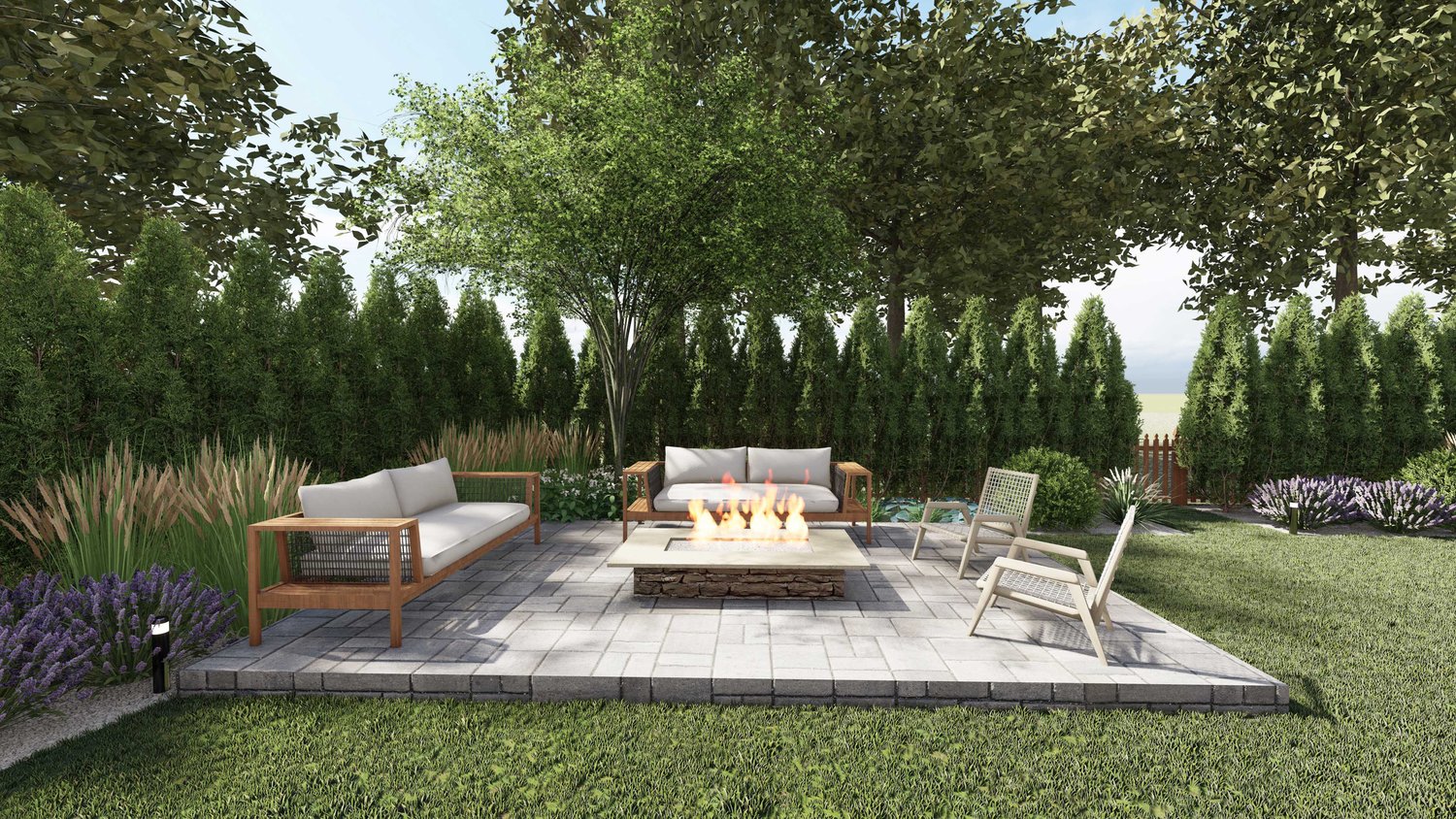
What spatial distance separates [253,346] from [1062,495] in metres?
9.62

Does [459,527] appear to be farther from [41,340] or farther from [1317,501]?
[1317,501]

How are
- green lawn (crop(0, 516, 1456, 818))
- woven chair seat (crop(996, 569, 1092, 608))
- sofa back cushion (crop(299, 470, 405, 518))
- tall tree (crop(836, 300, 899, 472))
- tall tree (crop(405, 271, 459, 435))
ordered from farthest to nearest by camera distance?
tall tree (crop(836, 300, 899, 472))
tall tree (crop(405, 271, 459, 435))
sofa back cushion (crop(299, 470, 405, 518))
woven chair seat (crop(996, 569, 1092, 608))
green lawn (crop(0, 516, 1456, 818))

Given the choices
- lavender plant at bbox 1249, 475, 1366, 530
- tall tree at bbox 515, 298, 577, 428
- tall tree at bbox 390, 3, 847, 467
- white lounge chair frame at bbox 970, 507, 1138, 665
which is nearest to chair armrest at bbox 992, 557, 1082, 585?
white lounge chair frame at bbox 970, 507, 1138, 665

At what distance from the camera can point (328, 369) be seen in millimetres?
7719

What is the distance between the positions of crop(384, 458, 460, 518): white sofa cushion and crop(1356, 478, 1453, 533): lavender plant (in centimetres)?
1166

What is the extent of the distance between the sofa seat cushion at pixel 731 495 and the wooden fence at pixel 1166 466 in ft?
22.6

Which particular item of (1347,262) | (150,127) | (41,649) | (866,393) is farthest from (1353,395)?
(150,127)

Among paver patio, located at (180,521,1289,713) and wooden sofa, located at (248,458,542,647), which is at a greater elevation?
wooden sofa, located at (248,458,542,647)

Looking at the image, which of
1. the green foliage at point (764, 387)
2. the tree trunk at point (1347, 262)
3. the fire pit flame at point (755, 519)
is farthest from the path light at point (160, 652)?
the tree trunk at point (1347, 262)

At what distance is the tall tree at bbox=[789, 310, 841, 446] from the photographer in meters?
10.7

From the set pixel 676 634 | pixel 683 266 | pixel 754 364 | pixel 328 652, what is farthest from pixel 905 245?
pixel 328 652

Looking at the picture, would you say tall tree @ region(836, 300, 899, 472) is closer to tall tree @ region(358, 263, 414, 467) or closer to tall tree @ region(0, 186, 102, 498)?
tall tree @ region(358, 263, 414, 467)

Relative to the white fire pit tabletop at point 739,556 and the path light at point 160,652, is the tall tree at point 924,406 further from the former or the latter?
the path light at point 160,652

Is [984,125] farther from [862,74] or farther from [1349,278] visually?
[1349,278]
